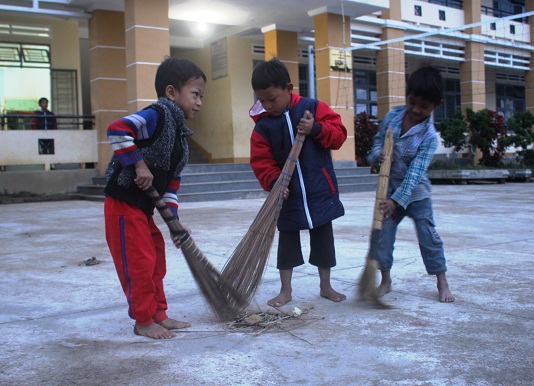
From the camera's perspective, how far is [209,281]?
2.69 meters

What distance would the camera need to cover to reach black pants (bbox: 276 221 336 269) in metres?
3.10

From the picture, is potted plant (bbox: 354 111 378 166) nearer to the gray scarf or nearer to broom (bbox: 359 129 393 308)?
broom (bbox: 359 129 393 308)

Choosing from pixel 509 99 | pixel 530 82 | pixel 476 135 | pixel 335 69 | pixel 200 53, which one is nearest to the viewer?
pixel 335 69

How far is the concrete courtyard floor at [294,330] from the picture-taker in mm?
2008

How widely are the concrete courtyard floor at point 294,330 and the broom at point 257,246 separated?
6.4 inches

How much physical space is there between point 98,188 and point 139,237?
849cm

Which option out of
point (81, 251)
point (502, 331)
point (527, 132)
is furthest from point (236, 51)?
point (502, 331)

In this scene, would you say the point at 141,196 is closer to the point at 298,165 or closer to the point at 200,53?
the point at 298,165

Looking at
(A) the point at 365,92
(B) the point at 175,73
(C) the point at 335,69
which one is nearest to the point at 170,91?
(B) the point at 175,73

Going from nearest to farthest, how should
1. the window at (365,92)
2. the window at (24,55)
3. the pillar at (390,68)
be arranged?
the window at (24,55) → the pillar at (390,68) → the window at (365,92)

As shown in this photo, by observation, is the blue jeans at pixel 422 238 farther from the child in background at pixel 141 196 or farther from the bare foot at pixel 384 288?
the child in background at pixel 141 196

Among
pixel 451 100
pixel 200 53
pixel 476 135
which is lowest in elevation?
pixel 476 135

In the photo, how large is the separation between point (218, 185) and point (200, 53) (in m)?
5.93

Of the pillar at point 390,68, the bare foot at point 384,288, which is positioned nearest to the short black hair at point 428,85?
the bare foot at point 384,288
